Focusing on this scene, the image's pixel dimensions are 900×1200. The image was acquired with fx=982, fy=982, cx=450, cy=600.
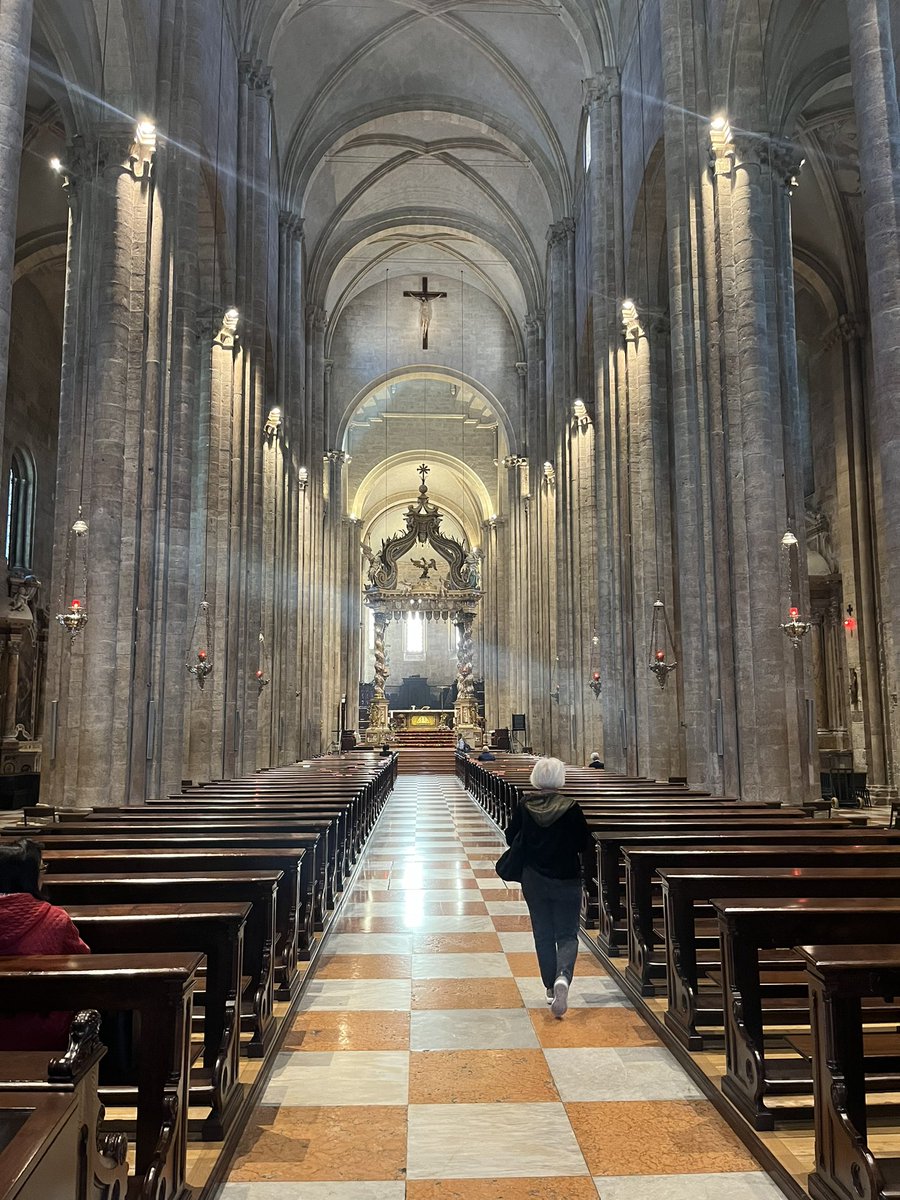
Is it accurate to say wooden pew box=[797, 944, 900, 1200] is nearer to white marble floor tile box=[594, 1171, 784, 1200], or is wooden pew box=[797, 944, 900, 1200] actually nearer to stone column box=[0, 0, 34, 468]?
white marble floor tile box=[594, 1171, 784, 1200]

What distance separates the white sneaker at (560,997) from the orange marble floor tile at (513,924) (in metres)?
2.11

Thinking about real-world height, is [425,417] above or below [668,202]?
above

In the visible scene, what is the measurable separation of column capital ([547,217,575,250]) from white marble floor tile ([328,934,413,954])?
22951 mm

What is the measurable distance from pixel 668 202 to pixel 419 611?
29522 millimetres

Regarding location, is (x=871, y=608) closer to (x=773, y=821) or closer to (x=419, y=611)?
(x=773, y=821)

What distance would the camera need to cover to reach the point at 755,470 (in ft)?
39.7

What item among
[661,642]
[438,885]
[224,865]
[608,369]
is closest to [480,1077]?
[224,865]

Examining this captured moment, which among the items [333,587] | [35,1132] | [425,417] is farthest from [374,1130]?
[425,417]

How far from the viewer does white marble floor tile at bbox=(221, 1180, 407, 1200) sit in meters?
3.21

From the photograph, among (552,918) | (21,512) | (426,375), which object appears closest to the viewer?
(552,918)

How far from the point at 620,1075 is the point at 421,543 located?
3776 centimetres

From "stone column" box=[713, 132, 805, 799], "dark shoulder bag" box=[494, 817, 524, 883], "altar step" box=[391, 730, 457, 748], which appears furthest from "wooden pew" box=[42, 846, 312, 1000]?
"altar step" box=[391, 730, 457, 748]

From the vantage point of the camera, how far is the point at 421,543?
41.8 metres

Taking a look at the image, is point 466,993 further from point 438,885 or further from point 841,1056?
point 438,885
